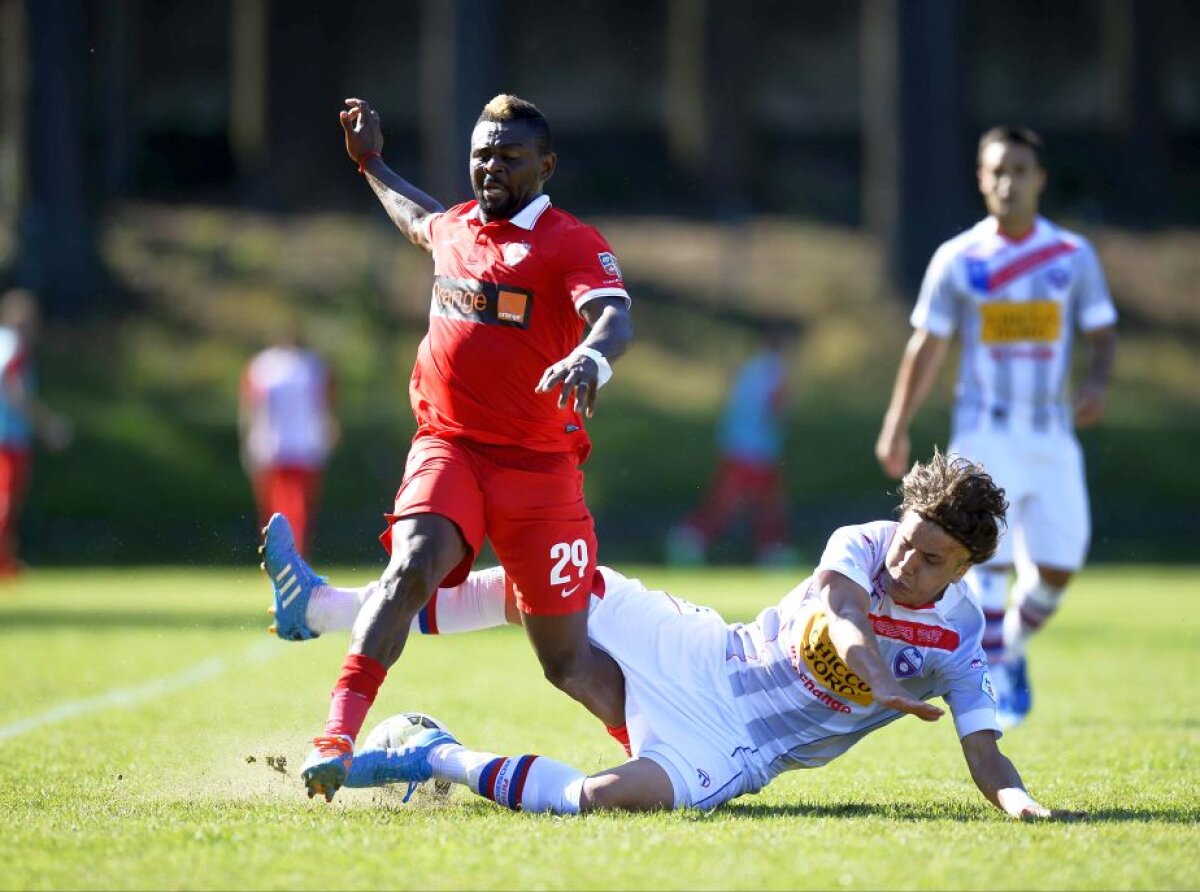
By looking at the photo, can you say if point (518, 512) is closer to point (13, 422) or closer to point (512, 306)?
point (512, 306)

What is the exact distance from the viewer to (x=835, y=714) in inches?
237

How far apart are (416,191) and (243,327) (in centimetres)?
2220

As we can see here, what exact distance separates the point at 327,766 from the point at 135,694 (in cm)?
415

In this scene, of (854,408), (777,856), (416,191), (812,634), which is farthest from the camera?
(854,408)

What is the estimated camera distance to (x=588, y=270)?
20.3 ft

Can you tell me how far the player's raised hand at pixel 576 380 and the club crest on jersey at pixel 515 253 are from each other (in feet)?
2.50

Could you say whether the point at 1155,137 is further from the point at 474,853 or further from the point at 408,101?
the point at 474,853

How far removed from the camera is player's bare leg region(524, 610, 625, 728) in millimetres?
6242

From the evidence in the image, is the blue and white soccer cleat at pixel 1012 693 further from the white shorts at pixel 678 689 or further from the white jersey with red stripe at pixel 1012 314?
the white shorts at pixel 678 689

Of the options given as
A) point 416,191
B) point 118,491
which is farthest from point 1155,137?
point 416,191

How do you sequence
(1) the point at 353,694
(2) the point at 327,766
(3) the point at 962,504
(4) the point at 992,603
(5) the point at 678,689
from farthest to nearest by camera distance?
(4) the point at 992,603
(5) the point at 678,689
(1) the point at 353,694
(3) the point at 962,504
(2) the point at 327,766

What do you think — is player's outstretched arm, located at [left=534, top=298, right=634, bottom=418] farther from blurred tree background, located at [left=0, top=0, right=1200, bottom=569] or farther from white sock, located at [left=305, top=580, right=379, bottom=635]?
blurred tree background, located at [left=0, top=0, right=1200, bottom=569]

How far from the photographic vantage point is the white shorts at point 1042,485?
28.7 ft

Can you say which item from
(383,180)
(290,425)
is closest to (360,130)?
(383,180)
